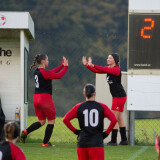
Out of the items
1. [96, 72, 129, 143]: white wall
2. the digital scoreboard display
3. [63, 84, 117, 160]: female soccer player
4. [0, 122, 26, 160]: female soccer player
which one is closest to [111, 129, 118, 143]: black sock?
[96, 72, 129, 143]: white wall

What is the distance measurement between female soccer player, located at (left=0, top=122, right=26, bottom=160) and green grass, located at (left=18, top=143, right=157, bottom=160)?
11.1 feet

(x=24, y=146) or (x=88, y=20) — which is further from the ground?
(x=88, y=20)

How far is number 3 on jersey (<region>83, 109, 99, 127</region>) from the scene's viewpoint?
6.38m

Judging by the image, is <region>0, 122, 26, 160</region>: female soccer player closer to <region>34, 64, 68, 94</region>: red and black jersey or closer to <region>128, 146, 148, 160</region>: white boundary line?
<region>128, 146, 148, 160</region>: white boundary line

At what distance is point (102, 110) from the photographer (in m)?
6.42

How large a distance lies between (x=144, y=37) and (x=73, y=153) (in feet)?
10.4

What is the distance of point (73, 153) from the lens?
9.23 meters

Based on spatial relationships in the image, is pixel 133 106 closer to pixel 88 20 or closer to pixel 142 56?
pixel 142 56

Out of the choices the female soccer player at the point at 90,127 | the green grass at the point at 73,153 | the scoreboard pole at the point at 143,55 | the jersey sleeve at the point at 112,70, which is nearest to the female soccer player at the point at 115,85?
the jersey sleeve at the point at 112,70

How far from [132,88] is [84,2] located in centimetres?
4187

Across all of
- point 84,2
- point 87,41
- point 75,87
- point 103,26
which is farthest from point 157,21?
point 84,2

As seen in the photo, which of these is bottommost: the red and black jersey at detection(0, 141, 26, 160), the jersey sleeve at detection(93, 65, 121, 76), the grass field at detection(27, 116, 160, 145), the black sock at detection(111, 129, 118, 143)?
the grass field at detection(27, 116, 160, 145)

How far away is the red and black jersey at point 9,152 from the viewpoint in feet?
16.7

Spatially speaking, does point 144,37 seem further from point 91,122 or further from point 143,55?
point 91,122
